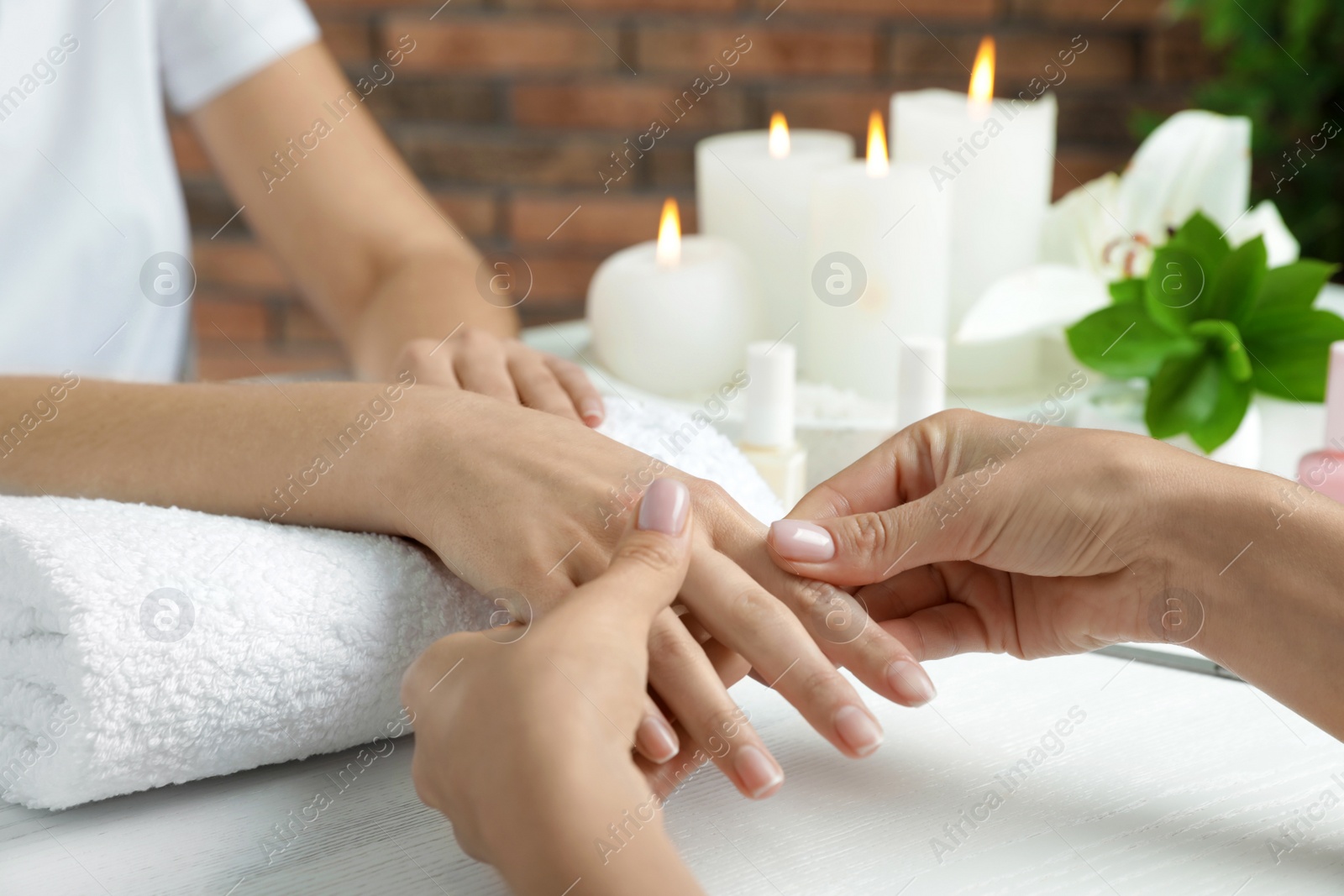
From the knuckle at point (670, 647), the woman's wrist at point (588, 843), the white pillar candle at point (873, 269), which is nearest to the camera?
the woman's wrist at point (588, 843)

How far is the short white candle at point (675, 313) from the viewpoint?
77 cm

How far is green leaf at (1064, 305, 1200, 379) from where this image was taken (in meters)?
0.69

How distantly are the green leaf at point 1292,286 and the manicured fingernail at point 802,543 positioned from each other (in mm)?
386

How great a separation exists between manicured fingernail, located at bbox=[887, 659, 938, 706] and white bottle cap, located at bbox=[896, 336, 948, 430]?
23 centimetres

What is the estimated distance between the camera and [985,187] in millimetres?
836

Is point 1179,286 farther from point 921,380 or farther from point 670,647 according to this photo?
point 670,647

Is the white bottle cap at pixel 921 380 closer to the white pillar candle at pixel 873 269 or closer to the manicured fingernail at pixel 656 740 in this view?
the white pillar candle at pixel 873 269

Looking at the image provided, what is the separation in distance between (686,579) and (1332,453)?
1.29 ft

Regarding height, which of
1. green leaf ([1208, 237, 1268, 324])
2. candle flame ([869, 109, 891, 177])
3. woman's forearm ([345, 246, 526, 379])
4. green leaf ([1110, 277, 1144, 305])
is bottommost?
woman's forearm ([345, 246, 526, 379])

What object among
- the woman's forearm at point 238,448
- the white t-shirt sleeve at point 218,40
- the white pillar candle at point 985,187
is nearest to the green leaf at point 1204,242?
the white pillar candle at point 985,187

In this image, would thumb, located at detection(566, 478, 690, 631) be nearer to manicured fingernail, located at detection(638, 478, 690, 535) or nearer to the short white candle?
manicured fingernail, located at detection(638, 478, 690, 535)

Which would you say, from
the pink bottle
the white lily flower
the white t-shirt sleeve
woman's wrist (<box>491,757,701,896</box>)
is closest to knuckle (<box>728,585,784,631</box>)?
woman's wrist (<box>491,757,701,896</box>)

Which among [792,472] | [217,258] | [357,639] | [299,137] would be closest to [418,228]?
[299,137]

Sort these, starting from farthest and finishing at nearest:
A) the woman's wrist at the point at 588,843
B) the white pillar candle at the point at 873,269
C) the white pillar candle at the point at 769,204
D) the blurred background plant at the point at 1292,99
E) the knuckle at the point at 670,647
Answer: the blurred background plant at the point at 1292,99 < the white pillar candle at the point at 769,204 < the white pillar candle at the point at 873,269 < the knuckle at the point at 670,647 < the woman's wrist at the point at 588,843
